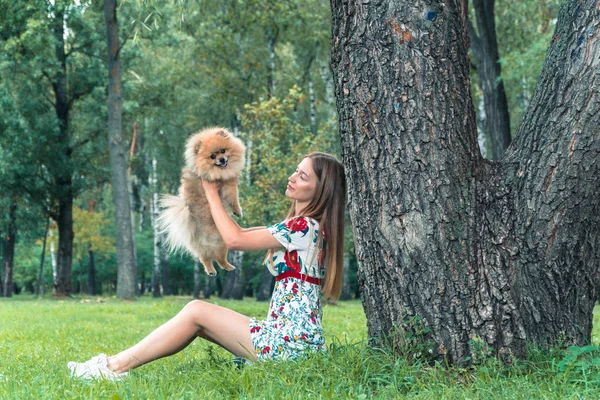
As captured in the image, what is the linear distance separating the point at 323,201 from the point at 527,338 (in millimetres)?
1433

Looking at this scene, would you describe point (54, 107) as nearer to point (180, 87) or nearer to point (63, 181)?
point (63, 181)

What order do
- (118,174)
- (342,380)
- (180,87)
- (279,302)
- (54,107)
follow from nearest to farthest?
(342,380), (279,302), (118,174), (54,107), (180,87)

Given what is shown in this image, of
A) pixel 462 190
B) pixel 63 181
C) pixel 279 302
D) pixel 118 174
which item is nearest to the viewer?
pixel 462 190

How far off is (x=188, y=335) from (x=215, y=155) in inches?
44.2

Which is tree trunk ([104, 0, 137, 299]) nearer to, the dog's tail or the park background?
the park background

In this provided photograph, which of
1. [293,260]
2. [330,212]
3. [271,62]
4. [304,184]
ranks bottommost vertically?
[293,260]

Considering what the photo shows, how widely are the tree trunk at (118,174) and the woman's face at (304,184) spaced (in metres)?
12.6

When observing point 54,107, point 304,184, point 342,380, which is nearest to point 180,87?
point 54,107

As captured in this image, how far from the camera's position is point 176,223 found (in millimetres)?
4332

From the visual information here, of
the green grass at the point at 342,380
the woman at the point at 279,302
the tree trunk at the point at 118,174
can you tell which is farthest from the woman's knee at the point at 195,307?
the tree trunk at the point at 118,174

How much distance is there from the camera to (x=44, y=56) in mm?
18969

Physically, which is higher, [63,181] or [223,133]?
[63,181]

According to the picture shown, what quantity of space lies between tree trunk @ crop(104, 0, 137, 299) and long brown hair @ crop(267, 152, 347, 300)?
12.5 meters

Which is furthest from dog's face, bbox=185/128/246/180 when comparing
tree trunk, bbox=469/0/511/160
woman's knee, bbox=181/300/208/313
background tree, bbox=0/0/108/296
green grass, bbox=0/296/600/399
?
background tree, bbox=0/0/108/296
